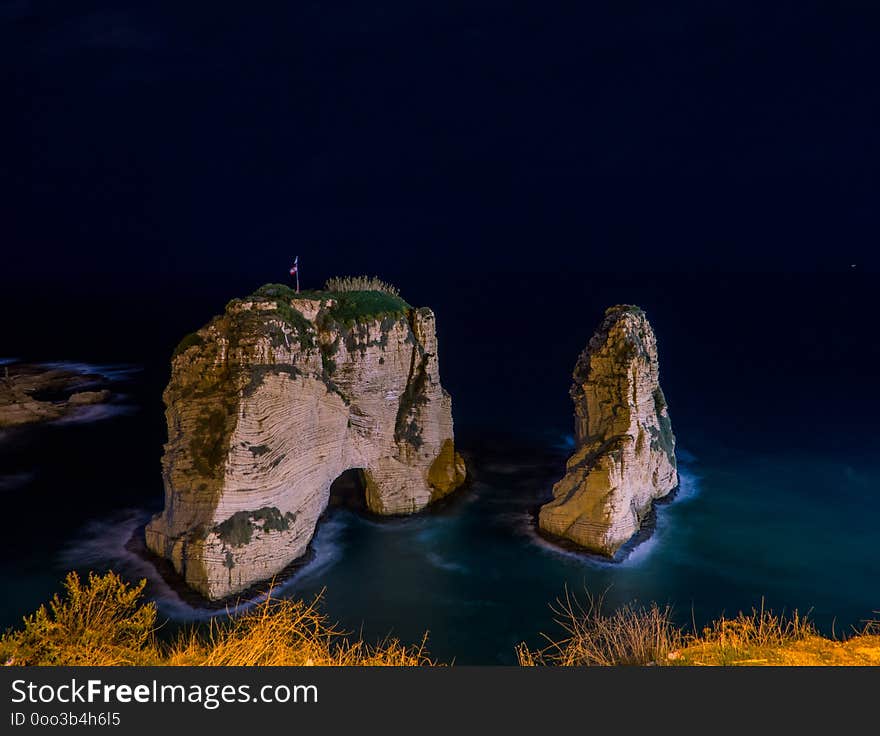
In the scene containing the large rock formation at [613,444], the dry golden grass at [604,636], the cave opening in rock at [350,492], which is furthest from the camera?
the cave opening in rock at [350,492]

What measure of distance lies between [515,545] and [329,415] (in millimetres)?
6184

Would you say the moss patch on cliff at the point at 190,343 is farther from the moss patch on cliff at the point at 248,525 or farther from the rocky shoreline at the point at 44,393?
the rocky shoreline at the point at 44,393

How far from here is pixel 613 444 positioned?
1908cm

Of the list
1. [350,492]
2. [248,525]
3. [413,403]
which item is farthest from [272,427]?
[350,492]

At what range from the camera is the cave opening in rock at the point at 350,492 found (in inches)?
862

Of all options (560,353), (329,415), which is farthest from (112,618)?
(560,353)

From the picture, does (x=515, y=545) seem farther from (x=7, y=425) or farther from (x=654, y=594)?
(x=7, y=425)

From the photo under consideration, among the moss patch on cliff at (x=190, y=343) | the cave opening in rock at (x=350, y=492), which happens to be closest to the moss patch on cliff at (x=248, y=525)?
the moss patch on cliff at (x=190, y=343)

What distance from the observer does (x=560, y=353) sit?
51625 millimetres

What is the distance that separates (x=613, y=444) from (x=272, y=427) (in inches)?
351

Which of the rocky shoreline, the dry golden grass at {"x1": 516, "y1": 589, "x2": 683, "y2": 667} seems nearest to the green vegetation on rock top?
the dry golden grass at {"x1": 516, "y1": 589, "x2": 683, "y2": 667}

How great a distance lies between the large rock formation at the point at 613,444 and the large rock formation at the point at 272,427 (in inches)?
201

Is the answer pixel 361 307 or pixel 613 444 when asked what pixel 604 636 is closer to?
pixel 613 444

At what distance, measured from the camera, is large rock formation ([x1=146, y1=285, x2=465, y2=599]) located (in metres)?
16.1
